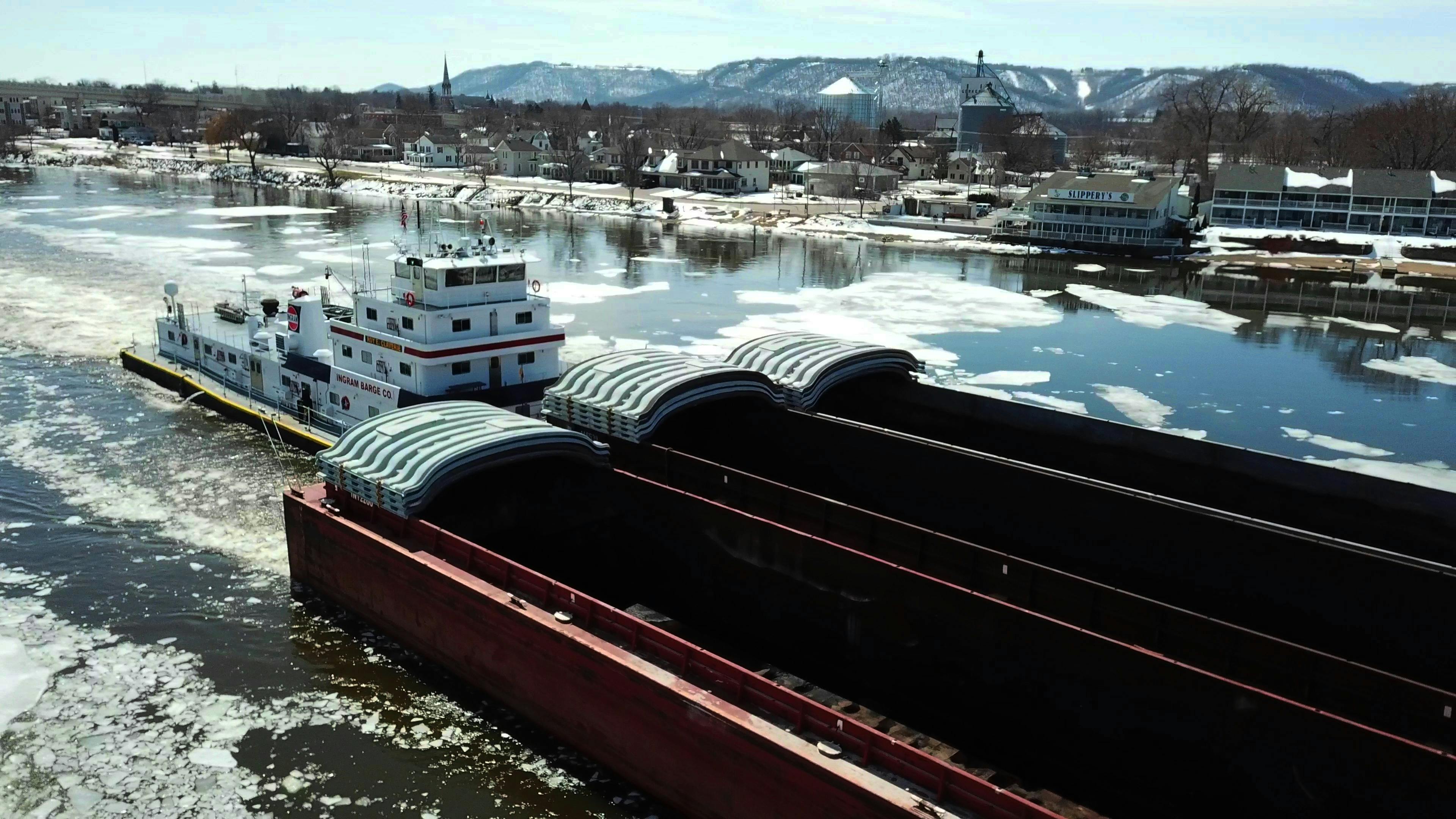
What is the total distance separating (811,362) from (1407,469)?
49.0 ft

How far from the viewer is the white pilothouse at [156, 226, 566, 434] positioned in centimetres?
2209

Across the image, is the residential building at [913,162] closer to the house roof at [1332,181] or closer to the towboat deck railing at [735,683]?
Result: the house roof at [1332,181]

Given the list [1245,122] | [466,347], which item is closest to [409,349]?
[466,347]

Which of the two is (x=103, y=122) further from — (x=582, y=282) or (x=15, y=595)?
(x=15, y=595)

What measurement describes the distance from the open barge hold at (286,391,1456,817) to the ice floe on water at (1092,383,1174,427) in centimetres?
1556

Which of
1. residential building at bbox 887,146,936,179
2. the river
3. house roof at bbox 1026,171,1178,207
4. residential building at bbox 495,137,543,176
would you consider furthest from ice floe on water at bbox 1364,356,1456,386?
residential building at bbox 495,137,543,176

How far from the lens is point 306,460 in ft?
77.8

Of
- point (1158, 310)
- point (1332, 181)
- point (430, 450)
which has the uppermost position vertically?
point (1332, 181)

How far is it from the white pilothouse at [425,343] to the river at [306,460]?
1.90 metres

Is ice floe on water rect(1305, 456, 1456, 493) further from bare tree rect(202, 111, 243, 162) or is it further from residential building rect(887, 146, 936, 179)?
bare tree rect(202, 111, 243, 162)

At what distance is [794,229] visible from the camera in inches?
2982

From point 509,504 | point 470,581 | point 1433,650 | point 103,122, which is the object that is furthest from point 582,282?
point 103,122

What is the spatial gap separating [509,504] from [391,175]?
103 meters

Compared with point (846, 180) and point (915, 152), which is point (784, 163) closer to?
point (846, 180)
